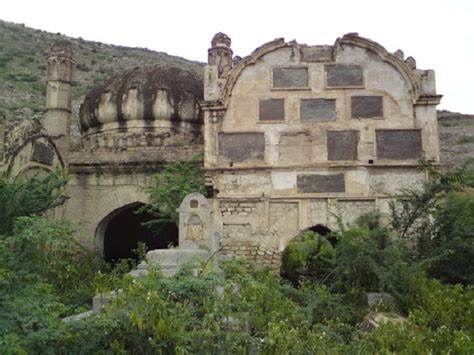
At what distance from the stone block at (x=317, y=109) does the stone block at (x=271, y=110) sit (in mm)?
465

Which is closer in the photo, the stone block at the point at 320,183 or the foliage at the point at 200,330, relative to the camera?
the foliage at the point at 200,330

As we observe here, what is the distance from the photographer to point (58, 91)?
631 inches

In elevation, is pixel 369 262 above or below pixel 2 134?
below

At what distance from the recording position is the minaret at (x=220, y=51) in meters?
17.2

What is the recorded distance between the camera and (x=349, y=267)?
9.95 meters

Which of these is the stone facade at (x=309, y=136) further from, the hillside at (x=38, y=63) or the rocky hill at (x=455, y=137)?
the hillside at (x=38, y=63)

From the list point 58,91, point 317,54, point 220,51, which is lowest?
point 58,91

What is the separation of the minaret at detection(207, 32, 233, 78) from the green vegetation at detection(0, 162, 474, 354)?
486 centimetres

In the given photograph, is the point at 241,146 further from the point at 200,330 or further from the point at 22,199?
the point at 200,330

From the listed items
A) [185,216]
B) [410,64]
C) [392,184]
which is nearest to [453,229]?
[392,184]

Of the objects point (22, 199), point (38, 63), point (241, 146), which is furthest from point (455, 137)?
point (38, 63)

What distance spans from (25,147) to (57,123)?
8.38 ft

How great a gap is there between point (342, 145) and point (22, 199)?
6956 millimetres

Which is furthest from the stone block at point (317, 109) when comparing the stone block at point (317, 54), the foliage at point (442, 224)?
the foliage at point (442, 224)
